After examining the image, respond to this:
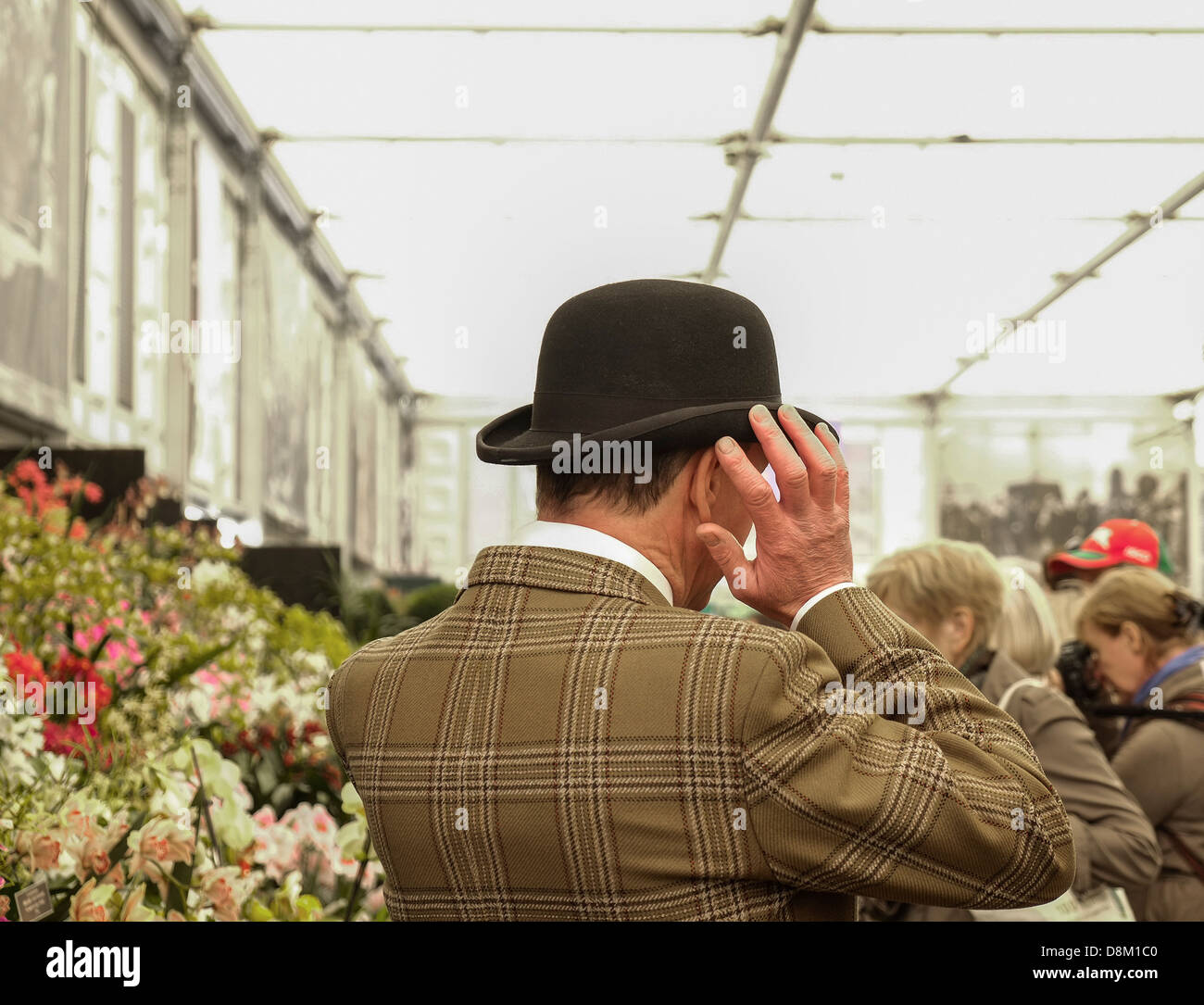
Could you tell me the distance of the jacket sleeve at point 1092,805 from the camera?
2.42 metres

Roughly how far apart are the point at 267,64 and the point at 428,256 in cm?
303

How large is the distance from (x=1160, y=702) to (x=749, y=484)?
204 cm

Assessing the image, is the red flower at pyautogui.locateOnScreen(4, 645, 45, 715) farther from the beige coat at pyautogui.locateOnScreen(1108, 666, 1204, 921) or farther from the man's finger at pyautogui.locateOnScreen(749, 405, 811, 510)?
the beige coat at pyautogui.locateOnScreen(1108, 666, 1204, 921)

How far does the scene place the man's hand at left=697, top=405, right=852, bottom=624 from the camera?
3.64 ft

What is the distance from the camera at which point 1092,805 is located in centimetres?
249

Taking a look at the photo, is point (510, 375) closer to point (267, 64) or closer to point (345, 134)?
point (345, 134)

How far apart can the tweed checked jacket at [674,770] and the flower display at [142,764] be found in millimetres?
428

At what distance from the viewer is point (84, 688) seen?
2029 millimetres

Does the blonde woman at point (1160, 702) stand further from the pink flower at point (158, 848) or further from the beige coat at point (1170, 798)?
the pink flower at point (158, 848)

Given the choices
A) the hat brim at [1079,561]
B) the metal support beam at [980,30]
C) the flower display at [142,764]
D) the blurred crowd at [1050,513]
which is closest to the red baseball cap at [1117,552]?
the hat brim at [1079,561]

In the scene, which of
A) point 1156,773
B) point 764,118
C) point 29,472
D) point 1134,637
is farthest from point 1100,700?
point 764,118

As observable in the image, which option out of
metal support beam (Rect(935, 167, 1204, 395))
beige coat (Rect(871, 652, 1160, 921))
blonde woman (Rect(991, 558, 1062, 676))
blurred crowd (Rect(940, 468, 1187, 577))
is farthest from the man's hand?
blurred crowd (Rect(940, 468, 1187, 577))
